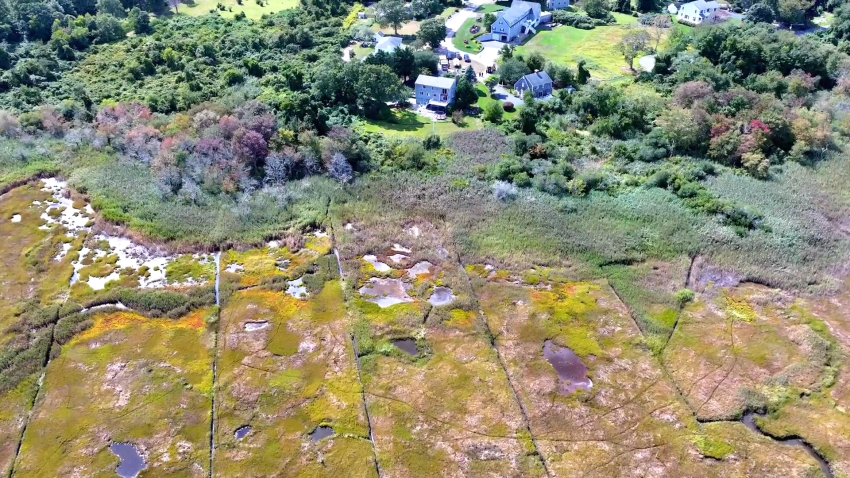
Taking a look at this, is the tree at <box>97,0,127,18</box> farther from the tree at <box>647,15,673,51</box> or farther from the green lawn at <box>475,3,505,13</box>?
the tree at <box>647,15,673,51</box>

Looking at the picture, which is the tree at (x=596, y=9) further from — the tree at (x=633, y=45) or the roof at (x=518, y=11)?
the tree at (x=633, y=45)

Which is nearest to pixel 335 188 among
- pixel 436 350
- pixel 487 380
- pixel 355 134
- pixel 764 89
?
pixel 355 134

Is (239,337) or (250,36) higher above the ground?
(250,36)

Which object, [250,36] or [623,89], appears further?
[250,36]

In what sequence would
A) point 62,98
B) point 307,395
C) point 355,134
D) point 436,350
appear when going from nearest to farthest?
point 307,395 → point 436,350 → point 355,134 → point 62,98

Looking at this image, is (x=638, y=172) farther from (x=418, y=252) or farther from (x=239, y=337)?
(x=239, y=337)

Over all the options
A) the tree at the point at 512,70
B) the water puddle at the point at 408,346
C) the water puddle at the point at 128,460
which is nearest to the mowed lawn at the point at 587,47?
the tree at the point at 512,70

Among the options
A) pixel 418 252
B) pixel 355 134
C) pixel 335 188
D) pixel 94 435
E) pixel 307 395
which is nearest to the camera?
pixel 94 435
